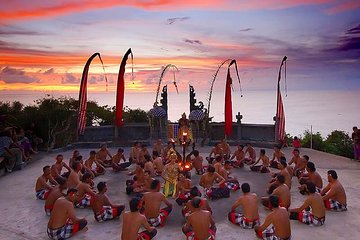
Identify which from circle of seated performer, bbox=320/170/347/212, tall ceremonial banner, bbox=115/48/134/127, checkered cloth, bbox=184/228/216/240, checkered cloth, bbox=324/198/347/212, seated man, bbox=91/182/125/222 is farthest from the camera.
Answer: tall ceremonial banner, bbox=115/48/134/127

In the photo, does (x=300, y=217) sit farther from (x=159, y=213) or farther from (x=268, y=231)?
(x=159, y=213)

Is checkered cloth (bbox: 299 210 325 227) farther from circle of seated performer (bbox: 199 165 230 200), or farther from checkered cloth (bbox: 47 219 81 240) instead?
checkered cloth (bbox: 47 219 81 240)

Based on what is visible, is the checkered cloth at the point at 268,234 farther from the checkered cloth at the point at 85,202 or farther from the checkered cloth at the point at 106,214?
the checkered cloth at the point at 85,202

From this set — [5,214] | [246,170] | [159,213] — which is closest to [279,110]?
[246,170]

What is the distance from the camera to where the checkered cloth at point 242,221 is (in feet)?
30.6

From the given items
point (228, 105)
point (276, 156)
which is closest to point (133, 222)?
point (276, 156)

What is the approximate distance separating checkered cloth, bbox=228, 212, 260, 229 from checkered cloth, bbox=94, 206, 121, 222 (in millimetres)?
3207

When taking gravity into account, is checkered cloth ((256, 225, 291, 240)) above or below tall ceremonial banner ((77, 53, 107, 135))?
below

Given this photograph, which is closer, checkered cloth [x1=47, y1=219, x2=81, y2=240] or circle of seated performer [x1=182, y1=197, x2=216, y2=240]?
circle of seated performer [x1=182, y1=197, x2=216, y2=240]

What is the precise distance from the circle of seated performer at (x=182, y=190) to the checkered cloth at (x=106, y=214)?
2.15 m

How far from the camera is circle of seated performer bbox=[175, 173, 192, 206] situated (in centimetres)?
1127

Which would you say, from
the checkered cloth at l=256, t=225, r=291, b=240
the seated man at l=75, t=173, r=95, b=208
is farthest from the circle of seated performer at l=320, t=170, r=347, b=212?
the seated man at l=75, t=173, r=95, b=208

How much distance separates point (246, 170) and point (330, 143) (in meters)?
13.5

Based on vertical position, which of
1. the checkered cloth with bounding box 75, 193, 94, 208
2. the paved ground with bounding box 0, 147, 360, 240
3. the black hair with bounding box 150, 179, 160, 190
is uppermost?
the black hair with bounding box 150, 179, 160, 190
